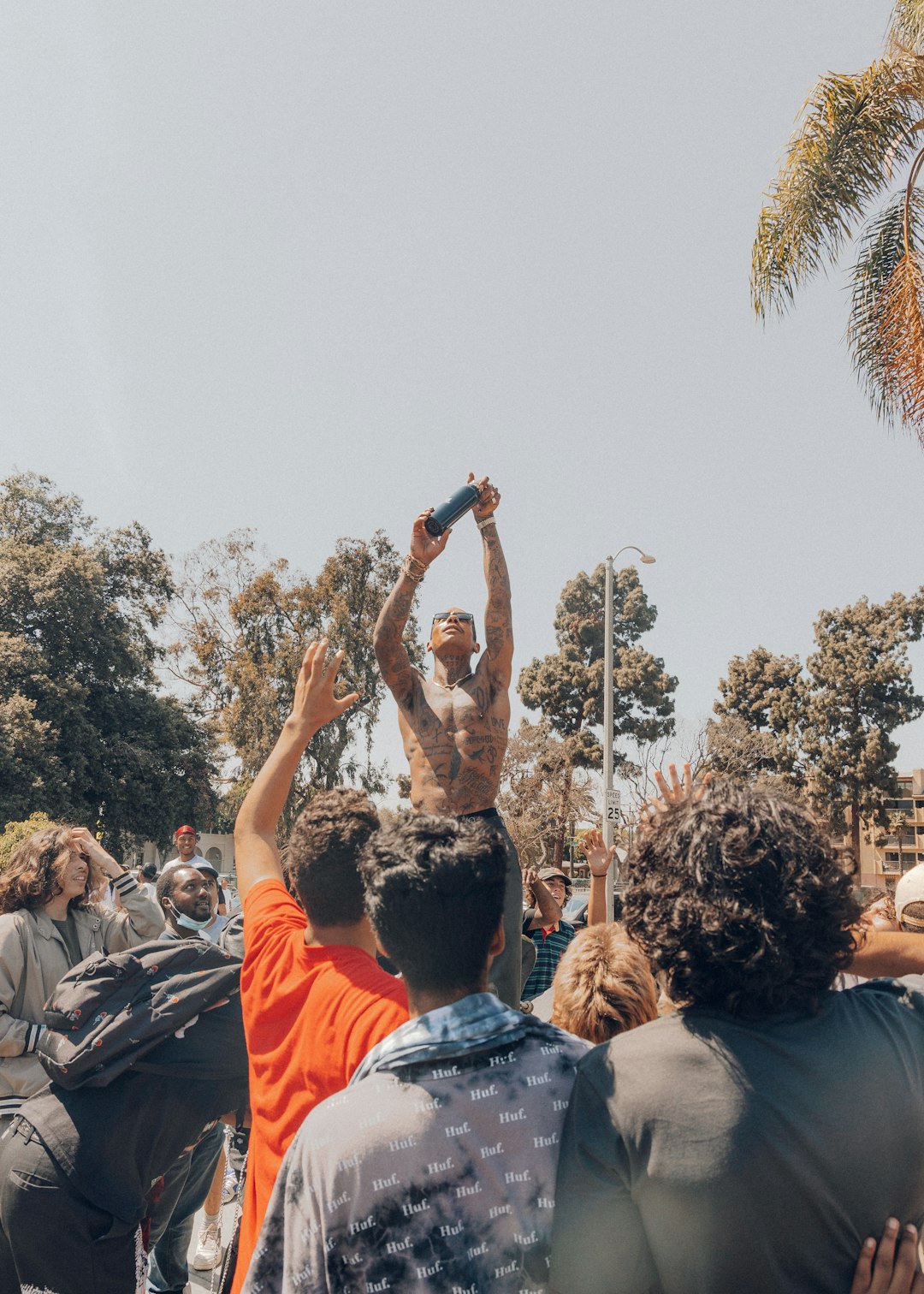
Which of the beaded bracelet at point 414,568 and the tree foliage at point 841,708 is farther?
the tree foliage at point 841,708

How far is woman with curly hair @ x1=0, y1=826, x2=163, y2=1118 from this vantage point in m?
3.64

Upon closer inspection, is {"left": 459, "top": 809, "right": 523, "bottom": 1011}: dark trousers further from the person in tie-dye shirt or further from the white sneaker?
the white sneaker

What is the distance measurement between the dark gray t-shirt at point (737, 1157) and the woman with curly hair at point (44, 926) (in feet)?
8.59

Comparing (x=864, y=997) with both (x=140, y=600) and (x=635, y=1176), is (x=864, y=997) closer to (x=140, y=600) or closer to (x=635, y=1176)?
(x=635, y=1176)

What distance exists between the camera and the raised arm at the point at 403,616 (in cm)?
363

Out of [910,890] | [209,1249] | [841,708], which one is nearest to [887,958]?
[910,890]

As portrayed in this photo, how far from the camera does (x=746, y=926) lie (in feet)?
5.23

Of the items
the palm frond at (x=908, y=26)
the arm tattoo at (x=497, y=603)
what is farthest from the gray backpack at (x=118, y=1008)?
the palm frond at (x=908, y=26)

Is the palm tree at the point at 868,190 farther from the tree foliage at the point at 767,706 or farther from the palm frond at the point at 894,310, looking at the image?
the tree foliage at the point at 767,706

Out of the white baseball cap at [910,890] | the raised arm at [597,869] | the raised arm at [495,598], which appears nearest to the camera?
the white baseball cap at [910,890]

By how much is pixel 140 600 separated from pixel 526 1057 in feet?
109

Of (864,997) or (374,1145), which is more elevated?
(864,997)

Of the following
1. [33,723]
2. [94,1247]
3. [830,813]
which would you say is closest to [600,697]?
[830,813]

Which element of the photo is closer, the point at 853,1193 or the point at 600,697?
the point at 853,1193
